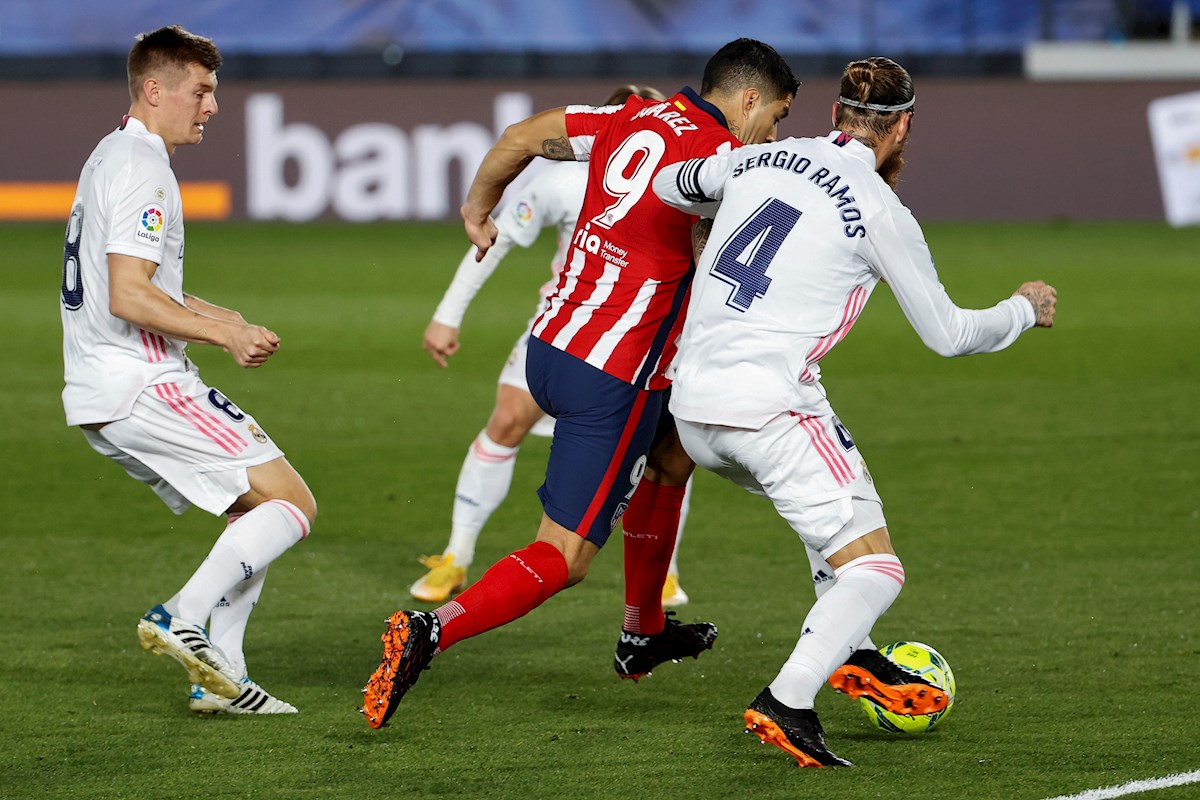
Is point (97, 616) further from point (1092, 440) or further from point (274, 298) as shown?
point (274, 298)

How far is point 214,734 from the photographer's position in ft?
15.5

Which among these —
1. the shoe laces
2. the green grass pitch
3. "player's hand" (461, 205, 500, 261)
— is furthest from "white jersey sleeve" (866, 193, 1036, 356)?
the shoe laces

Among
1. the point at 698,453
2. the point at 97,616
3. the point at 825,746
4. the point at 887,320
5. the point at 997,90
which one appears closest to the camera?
the point at 825,746

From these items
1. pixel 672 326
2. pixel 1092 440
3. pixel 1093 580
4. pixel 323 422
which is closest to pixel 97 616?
pixel 672 326

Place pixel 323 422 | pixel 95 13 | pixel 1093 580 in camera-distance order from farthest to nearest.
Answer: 1. pixel 95 13
2. pixel 323 422
3. pixel 1093 580

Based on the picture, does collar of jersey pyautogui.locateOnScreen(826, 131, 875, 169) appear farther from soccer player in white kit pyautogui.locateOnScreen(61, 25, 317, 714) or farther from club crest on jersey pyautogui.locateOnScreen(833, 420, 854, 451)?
soccer player in white kit pyautogui.locateOnScreen(61, 25, 317, 714)

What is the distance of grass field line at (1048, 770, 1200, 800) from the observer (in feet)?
13.4

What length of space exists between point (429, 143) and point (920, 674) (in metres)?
19.7


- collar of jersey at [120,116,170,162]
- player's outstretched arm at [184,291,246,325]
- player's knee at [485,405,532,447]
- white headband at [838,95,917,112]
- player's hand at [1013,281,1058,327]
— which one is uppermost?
white headband at [838,95,917,112]

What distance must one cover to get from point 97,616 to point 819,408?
9.52 ft

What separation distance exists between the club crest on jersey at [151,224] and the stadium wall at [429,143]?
19.1m

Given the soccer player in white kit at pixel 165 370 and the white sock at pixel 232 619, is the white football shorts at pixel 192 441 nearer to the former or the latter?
the soccer player in white kit at pixel 165 370

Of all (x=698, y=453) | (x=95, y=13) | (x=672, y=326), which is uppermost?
(x=95, y=13)

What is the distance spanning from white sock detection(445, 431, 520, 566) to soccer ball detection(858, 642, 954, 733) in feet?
6.90
